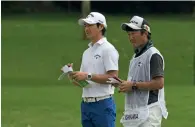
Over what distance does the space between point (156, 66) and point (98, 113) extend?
1.14 m

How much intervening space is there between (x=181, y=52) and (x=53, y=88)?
329 inches

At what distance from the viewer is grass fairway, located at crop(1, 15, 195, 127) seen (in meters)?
11.2

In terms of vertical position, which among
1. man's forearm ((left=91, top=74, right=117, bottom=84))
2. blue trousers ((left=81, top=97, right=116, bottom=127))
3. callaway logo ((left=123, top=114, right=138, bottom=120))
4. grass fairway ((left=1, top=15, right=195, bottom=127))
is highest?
man's forearm ((left=91, top=74, right=117, bottom=84))

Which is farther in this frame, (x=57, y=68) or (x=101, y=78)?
(x=57, y=68)

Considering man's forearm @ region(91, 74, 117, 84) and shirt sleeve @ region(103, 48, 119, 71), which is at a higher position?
shirt sleeve @ region(103, 48, 119, 71)

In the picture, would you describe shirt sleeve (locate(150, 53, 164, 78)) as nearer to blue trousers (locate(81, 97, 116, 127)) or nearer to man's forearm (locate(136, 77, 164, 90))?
man's forearm (locate(136, 77, 164, 90))

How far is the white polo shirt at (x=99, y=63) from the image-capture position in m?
6.38

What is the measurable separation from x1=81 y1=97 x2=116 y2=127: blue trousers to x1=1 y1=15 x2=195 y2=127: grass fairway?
12.0ft

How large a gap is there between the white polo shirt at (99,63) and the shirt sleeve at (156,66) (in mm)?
855

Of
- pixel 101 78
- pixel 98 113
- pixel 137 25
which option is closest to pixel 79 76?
pixel 101 78

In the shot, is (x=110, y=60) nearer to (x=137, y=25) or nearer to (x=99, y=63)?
(x=99, y=63)

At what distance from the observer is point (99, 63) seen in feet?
20.9

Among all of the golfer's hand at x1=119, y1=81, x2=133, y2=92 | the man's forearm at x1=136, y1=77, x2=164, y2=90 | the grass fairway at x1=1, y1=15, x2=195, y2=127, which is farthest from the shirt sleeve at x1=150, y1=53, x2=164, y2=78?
the grass fairway at x1=1, y1=15, x2=195, y2=127

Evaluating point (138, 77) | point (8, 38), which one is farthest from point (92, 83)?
point (8, 38)
